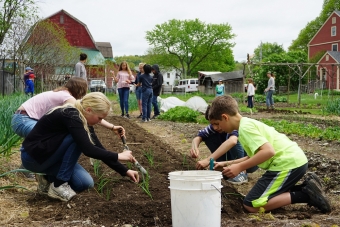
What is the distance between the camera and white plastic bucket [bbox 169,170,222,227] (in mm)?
3178

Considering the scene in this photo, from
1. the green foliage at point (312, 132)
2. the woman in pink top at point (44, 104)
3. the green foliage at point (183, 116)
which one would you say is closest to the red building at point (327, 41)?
the green foliage at point (183, 116)

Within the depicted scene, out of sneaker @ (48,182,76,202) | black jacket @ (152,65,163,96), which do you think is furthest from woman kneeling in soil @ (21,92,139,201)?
black jacket @ (152,65,163,96)

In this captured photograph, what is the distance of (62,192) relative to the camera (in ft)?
13.2

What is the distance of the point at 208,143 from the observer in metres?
5.30

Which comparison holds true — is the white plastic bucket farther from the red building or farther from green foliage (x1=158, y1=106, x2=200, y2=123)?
the red building

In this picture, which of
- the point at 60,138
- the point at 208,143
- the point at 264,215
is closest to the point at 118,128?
the point at 60,138

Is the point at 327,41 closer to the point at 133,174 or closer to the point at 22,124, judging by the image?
the point at 22,124

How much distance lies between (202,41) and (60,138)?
72.1 meters

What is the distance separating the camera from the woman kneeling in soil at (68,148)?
383 cm

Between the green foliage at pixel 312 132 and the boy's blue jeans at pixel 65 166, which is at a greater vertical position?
the boy's blue jeans at pixel 65 166

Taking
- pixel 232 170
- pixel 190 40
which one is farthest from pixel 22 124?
pixel 190 40

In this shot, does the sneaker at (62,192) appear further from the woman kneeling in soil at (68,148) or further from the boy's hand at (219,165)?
the boy's hand at (219,165)

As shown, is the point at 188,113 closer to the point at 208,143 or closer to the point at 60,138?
the point at 208,143

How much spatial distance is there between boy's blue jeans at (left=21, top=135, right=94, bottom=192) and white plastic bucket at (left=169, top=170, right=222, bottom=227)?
1117mm
